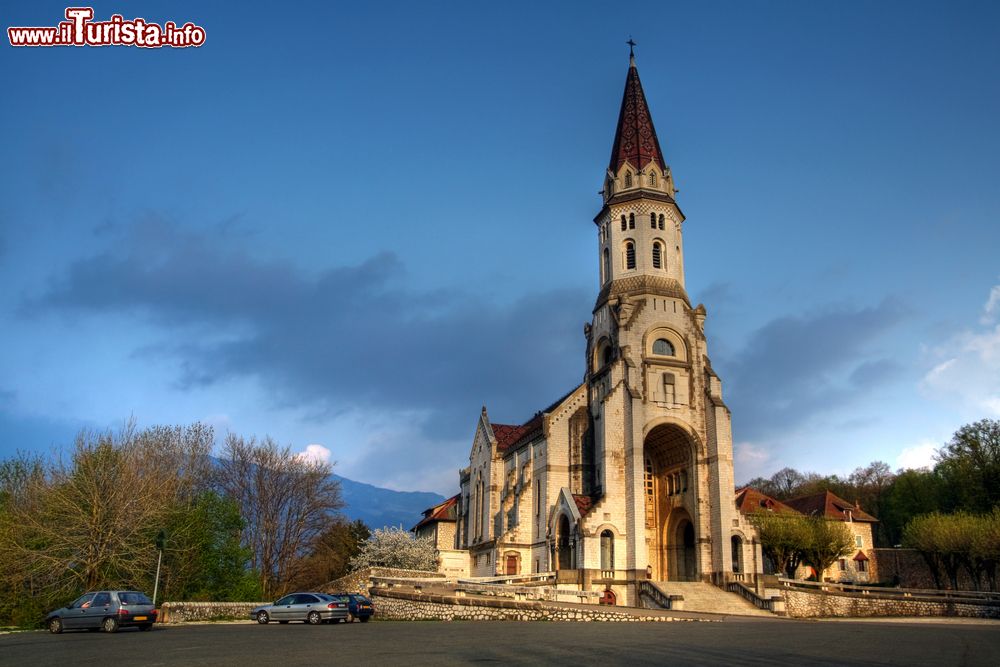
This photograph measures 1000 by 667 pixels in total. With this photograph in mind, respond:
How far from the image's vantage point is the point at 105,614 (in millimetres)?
25781

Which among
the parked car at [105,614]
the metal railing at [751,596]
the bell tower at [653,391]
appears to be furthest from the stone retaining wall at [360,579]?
the parked car at [105,614]

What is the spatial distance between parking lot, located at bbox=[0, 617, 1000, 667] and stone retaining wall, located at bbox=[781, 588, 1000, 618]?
19167 millimetres

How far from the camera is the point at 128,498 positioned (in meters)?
39.1

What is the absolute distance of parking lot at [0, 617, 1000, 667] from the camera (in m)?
15.7

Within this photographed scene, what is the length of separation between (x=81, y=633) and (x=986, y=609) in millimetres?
46479

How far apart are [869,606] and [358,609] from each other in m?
29.7

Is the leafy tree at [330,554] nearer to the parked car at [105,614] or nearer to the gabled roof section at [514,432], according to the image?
the gabled roof section at [514,432]

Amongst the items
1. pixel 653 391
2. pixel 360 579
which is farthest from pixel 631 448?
pixel 360 579

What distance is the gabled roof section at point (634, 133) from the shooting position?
6147 cm

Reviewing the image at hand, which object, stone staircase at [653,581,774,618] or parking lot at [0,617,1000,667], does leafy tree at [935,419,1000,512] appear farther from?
parking lot at [0,617,1000,667]

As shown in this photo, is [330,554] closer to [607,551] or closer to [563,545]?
[563,545]

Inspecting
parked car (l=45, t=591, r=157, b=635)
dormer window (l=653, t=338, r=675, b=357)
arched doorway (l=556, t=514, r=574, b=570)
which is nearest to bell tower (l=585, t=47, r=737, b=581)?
dormer window (l=653, t=338, r=675, b=357)

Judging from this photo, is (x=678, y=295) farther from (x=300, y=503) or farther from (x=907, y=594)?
(x=300, y=503)

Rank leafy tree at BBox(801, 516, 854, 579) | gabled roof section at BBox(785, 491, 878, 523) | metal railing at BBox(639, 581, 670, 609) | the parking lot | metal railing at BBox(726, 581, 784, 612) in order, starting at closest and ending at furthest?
the parking lot < metal railing at BBox(639, 581, 670, 609) < metal railing at BBox(726, 581, 784, 612) < leafy tree at BBox(801, 516, 854, 579) < gabled roof section at BBox(785, 491, 878, 523)
